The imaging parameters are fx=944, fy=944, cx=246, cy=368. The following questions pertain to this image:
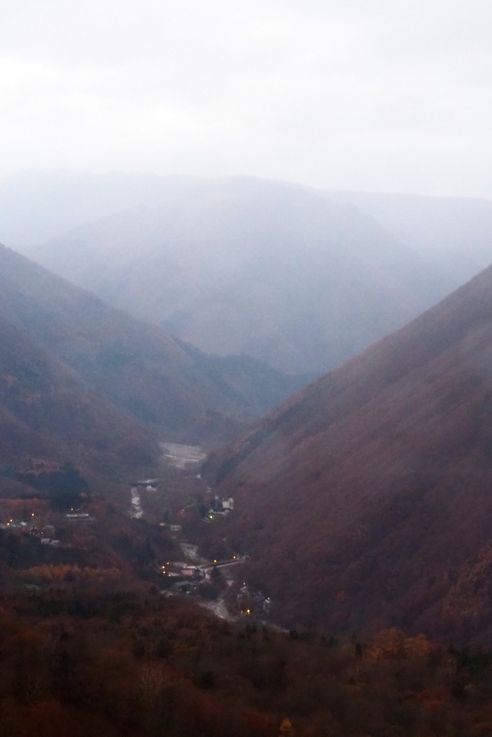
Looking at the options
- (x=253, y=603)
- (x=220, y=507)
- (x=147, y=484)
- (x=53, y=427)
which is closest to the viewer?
(x=253, y=603)

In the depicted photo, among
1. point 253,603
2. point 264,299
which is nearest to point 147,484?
point 253,603

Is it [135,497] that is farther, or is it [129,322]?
[129,322]

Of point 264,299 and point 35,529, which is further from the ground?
point 264,299

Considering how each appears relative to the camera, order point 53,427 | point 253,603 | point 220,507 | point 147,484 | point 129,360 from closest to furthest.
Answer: point 253,603 → point 220,507 → point 147,484 → point 53,427 → point 129,360

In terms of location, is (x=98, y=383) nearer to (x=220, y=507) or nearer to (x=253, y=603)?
(x=220, y=507)

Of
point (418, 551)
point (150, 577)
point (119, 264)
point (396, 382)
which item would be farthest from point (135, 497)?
point (119, 264)

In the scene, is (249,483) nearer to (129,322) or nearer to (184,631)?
(184,631)

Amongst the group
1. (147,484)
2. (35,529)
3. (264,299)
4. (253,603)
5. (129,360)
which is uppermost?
(264,299)

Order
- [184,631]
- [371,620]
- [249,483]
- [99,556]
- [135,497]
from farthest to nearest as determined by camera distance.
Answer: [135,497]
[249,483]
[99,556]
[371,620]
[184,631]
